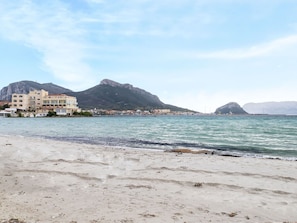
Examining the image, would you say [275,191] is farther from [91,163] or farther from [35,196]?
Result: [91,163]

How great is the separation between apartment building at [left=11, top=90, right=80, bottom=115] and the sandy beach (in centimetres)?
15043

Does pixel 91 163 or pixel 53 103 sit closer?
pixel 91 163

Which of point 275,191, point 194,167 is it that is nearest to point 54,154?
point 194,167

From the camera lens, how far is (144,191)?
25.5 feet

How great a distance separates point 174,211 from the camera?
6180mm

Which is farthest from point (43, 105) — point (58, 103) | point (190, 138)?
point (190, 138)

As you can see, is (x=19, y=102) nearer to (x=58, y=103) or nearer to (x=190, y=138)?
(x=58, y=103)

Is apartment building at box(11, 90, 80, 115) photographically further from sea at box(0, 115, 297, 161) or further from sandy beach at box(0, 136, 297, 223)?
sandy beach at box(0, 136, 297, 223)

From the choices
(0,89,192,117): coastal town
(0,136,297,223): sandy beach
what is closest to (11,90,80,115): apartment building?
(0,89,192,117): coastal town

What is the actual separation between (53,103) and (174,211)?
16877cm

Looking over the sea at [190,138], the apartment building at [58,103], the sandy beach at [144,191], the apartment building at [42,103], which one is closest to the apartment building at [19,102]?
the apartment building at [42,103]

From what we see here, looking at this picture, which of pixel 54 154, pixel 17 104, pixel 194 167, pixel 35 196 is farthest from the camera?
pixel 17 104

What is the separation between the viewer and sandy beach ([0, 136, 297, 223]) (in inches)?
233

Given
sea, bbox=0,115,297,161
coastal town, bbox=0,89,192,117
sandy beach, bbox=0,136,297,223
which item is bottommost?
sea, bbox=0,115,297,161
